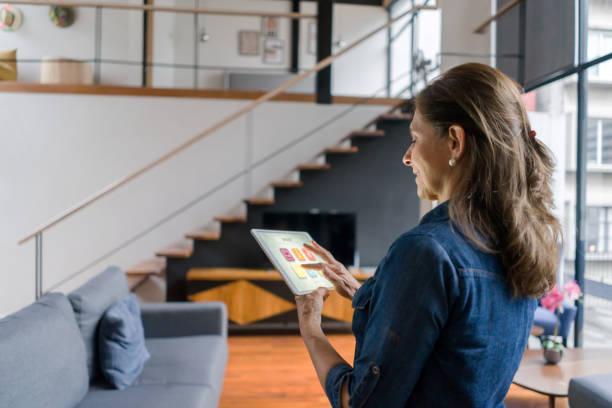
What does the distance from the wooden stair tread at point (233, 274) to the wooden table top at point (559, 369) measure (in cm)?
160

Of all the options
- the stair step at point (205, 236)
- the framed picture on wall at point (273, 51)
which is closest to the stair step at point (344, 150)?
the stair step at point (205, 236)

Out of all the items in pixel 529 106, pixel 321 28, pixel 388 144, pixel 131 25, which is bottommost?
pixel 388 144

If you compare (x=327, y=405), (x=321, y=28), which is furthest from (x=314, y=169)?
(x=327, y=405)

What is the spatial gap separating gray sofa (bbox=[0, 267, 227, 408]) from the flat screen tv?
143 cm

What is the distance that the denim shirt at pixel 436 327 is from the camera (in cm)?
59

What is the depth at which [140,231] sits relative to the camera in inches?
187

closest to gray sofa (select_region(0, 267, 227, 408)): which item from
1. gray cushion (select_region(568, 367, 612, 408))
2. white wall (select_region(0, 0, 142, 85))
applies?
gray cushion (select_region(568, 367, 612, 408))

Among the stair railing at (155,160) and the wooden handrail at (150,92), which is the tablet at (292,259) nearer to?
the stair railing at (155,160)

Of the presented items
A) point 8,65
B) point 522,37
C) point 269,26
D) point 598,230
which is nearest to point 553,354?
point 598,230

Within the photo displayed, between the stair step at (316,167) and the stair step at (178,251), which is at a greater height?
the stair step at (316,167)

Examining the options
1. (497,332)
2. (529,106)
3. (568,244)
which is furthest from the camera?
(529,106)

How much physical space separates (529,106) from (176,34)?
18.4 feet

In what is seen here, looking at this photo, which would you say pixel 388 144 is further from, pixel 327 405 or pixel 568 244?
pixel 327 405

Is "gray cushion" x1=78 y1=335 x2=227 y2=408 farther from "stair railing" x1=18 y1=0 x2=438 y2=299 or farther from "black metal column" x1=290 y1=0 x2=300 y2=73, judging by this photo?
"black metal column" x1=290 y1=0 x2=300 y2=73
